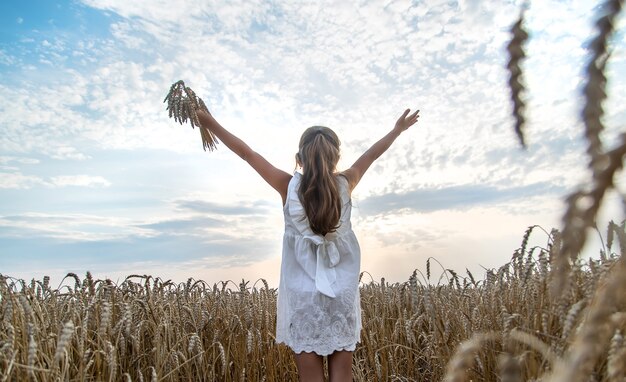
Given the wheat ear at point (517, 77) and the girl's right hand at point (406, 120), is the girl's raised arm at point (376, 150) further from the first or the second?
the wheat ear at point (517, 77)

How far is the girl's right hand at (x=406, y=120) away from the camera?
223 inches

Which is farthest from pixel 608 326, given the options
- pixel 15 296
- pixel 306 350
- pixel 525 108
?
pixel 15 296

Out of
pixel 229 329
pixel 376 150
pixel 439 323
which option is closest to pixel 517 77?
pixel 439 323

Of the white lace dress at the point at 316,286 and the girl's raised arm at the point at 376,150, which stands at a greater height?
the girl's raised arm at the point at 376,150

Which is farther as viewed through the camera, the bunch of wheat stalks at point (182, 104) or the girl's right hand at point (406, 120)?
the girl's right hand at point (406, 120)

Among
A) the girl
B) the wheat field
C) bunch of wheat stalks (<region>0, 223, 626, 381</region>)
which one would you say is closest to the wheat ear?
the wheat field

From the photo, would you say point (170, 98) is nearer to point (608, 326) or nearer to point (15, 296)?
point (15, 296)

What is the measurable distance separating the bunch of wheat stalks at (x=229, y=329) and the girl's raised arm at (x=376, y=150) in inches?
40.7

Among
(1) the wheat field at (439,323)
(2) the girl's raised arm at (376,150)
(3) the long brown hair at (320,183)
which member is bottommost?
(1) the wheat field at (439,323)

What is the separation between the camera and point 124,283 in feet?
16.2

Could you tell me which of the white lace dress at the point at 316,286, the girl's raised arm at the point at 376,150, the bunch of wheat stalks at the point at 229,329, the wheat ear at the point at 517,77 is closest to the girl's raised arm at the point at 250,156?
the white lace dress at the point at 316,286

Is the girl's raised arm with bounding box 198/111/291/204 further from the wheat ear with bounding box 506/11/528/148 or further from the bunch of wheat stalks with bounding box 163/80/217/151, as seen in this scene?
the wheat ear with bounding box 506/11/528/148

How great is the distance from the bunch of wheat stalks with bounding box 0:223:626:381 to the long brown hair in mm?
965

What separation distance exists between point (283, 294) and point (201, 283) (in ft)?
7.86
